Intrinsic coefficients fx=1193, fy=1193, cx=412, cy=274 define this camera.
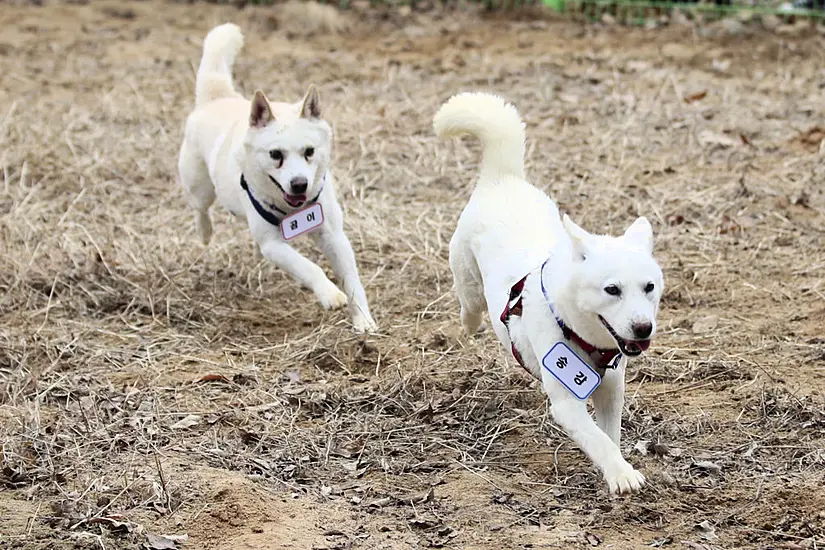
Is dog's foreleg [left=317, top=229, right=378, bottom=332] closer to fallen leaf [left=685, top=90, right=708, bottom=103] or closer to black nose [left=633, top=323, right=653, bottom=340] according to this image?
black nose [left=633, top=323, right=653, bottom=340]

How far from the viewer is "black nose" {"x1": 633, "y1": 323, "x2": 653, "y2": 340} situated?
3.46 metres

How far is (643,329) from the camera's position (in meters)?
3.46

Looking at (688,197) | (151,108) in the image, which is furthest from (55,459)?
(151,108)

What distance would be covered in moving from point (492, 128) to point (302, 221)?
1.40 m

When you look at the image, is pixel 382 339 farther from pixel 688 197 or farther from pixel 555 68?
pixel 555 68

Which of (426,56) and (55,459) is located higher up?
(426,56)

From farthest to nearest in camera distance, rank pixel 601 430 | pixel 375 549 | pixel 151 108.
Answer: pixel 151 108, pixel 601 430, pixel 375 549

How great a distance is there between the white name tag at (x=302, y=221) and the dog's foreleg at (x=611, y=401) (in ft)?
7.11

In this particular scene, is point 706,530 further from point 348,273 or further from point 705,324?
point 348,273

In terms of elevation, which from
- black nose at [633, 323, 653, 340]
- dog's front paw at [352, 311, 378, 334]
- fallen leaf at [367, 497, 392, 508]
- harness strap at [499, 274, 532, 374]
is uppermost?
black nose at [633, 323, 653, 340]

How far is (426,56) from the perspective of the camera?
10.9 meters

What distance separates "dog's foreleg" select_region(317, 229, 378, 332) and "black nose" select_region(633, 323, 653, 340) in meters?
2.26

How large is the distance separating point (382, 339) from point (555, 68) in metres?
5.27

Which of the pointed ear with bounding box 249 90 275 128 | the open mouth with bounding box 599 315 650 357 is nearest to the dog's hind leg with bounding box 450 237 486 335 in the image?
the open mouth with bounding box 599 315 650 357
